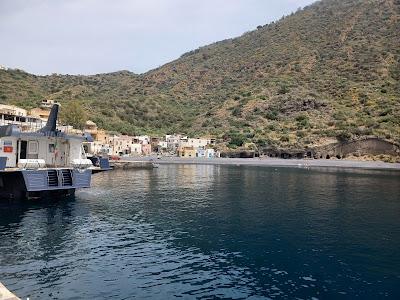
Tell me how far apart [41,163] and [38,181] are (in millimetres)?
2050

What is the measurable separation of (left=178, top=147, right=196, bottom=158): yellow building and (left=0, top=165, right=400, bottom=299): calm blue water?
9388cm

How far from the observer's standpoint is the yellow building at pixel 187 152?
13750cm

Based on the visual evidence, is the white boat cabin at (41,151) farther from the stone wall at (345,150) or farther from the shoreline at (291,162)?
the stone wall at (345,150)

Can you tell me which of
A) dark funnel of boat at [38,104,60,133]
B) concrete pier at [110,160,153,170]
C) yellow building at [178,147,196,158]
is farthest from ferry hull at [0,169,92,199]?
yellow building at [178,147,196,158]

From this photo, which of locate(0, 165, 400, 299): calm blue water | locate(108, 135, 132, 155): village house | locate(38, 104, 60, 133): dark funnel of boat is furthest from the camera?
locate(108, 135, 132, 155): village house

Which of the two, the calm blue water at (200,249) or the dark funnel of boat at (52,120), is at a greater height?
the dark funnel of boat at (52,120)

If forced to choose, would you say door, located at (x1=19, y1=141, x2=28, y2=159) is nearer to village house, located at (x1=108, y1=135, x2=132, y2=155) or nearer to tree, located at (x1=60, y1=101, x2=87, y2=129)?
tree, located at (x1=60, y1=101, x2=87, y2=129)

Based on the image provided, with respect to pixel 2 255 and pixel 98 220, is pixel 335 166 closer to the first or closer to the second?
pixel 98 220

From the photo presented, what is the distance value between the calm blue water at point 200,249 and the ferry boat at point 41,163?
204 centimetres

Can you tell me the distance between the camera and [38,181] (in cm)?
3669

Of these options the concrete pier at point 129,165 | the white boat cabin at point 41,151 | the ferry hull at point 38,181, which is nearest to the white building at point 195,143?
the concrete pier at point 129,165

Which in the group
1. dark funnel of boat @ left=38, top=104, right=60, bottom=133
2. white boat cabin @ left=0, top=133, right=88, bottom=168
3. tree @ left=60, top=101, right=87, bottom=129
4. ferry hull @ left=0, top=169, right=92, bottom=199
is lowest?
ferry hull @ left=0, top=169, right=92, bottom=199

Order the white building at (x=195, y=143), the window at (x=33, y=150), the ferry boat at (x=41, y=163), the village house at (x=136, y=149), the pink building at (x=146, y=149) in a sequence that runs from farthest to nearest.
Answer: the pink building at (x=146, y=149)
the white building at (x=195, y=143)
the village house at (x=136, y=149)
the window at (x=33, y=150)
the ferry boat at (x=41, y=163)

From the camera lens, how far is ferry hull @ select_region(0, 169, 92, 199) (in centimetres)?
3634
